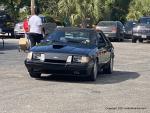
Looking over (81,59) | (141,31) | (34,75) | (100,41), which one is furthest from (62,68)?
(141,31)

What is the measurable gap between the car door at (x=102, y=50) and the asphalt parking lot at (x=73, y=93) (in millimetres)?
504

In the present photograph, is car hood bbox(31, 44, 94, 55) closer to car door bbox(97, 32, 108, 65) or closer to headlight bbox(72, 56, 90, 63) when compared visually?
headlight bbox(72, 56, 90, 63)

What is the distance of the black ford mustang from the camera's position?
44.1ft

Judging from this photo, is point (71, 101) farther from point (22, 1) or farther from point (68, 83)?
point (22, 1)

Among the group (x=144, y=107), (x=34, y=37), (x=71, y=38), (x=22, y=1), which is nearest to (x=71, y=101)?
(x=144, y=107)

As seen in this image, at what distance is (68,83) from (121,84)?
1.29 m

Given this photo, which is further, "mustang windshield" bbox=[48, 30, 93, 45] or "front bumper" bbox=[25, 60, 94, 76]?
"mustang windshield" bbox=[48, 30, 93, 45]

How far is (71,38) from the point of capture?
14820 mm

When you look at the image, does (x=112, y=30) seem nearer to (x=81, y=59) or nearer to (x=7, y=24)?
(x=7, y=24)

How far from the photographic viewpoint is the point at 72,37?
48.7ft

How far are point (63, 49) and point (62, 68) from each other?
557mm

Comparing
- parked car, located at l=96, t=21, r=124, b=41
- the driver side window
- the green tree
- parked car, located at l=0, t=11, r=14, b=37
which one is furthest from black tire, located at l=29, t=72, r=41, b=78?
the green tree

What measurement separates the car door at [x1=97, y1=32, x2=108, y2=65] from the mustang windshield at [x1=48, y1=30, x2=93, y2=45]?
1.16 feet

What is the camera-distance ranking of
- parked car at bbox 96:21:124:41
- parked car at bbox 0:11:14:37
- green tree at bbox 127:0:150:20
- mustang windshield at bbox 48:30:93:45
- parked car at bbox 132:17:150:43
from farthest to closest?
green tree at bbox 127:0:150:20, parked car at bbox 0:11:14:37, parked car at bbox 96:21:124:41, parked car at bbox 132:17:150:43, mustang windshield at bbox 48:30:93:45
